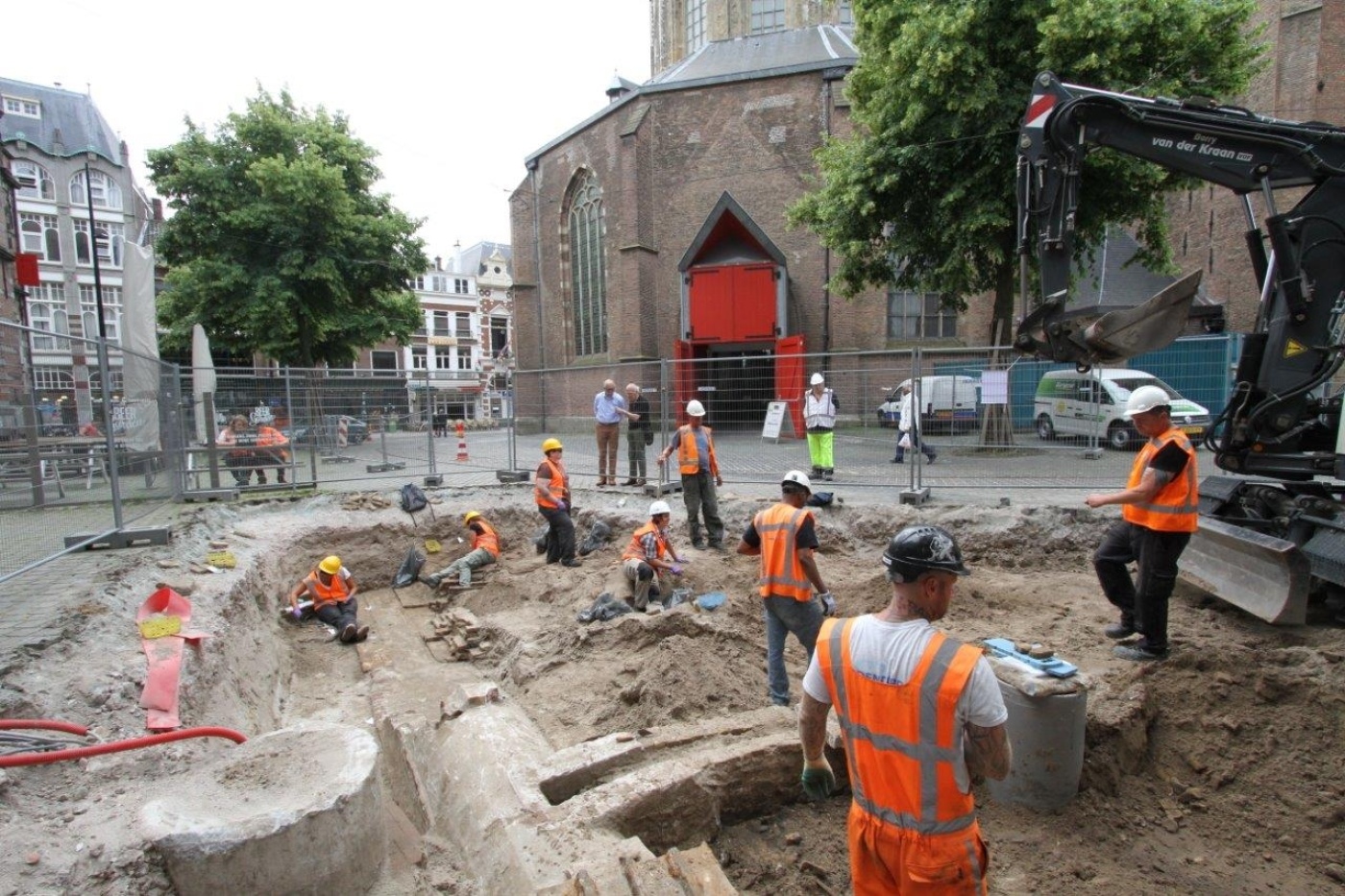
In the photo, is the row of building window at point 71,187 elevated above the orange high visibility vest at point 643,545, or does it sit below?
above

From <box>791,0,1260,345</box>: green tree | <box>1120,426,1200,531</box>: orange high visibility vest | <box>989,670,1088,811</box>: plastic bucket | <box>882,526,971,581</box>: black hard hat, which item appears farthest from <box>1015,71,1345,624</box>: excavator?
<box>791,0,1260,345</box>: green tree

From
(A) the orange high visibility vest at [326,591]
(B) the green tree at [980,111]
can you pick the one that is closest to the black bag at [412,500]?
(A) the orange high visibility vest at [326,591]

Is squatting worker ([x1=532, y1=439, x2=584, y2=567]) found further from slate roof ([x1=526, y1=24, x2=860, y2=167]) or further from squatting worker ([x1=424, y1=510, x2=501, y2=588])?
slate roof ([x1=526, y1=24, x2=860, y2=167])

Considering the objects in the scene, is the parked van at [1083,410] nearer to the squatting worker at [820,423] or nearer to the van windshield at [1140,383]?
the van windshield at [1140,383]

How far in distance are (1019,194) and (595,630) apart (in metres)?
5.02

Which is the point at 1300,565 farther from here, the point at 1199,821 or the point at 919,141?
the point at 919,141

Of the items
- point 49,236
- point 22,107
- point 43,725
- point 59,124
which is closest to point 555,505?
point 43,725

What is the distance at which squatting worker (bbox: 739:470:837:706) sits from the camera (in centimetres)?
455

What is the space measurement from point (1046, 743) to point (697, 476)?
5.42 meters

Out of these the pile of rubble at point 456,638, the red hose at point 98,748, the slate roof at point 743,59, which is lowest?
the pile of rubble at point 456,638

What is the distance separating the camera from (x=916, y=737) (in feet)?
6.73

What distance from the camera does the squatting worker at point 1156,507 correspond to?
4484mm

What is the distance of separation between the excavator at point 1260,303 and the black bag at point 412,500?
8.15m

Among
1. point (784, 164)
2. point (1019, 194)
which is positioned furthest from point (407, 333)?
point (1019, 194)
